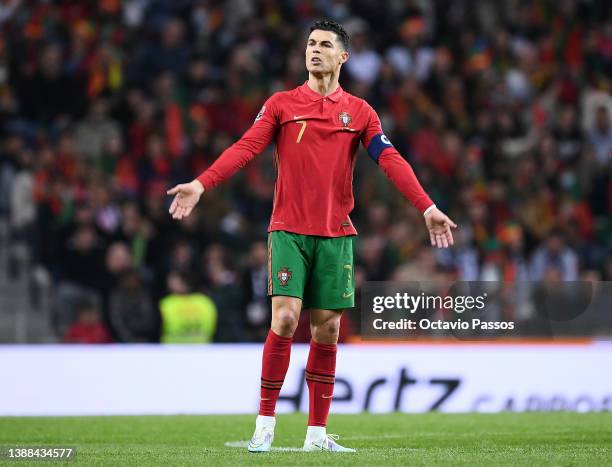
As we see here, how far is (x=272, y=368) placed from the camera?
23.0 ft

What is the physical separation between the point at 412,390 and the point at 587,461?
4.64 meters

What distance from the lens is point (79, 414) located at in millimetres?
11211

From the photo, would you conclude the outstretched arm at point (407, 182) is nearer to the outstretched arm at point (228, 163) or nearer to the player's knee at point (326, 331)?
the outstretched arm at point (228, 163)

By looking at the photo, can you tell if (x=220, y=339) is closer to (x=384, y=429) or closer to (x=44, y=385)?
(x=44, y=385)

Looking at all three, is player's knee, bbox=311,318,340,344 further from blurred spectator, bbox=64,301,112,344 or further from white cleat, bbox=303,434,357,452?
blurred spectator, bbox=64,301,112,344

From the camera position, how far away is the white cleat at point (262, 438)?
6.94m

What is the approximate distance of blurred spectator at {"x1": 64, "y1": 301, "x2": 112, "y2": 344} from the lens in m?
13.0

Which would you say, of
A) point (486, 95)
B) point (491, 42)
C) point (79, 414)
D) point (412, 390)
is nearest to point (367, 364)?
point (412, 390)

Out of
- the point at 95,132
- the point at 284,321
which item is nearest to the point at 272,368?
the point at 284,321

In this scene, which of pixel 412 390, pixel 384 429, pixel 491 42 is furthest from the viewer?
pixel 491 42

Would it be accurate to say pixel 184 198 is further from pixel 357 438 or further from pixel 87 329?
pixel 87 329

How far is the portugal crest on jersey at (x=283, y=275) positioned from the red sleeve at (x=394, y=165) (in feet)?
2.54

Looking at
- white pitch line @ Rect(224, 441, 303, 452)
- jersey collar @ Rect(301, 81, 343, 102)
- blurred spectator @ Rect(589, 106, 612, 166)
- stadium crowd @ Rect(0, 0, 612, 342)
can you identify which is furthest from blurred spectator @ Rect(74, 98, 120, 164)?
jersey collar @ Rect(301, 81, 343, 102)

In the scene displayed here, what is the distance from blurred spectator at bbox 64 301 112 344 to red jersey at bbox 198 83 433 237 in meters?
6.30
